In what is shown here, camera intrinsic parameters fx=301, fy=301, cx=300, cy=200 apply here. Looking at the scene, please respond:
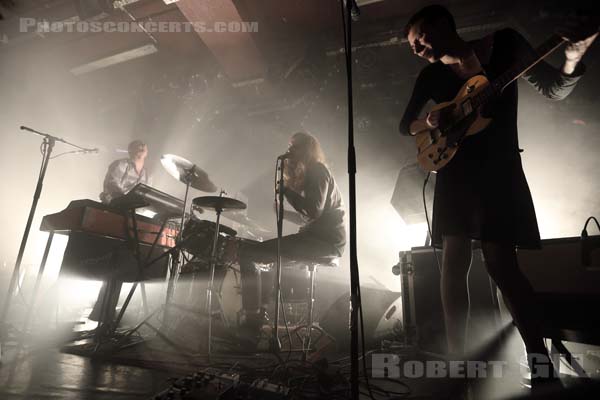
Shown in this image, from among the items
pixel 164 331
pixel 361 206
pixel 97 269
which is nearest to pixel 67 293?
pixel 97 269

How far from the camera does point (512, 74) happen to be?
4.83ft

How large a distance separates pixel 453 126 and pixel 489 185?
38 cm

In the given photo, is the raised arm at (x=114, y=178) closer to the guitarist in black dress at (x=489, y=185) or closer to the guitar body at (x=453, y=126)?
the guitar body at (x=453, y=126)

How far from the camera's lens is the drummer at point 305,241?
3.02 meters

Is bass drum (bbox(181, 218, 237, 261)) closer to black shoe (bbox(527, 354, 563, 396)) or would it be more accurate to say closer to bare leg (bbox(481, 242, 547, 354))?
bare leg (bbox(481, 242, 547, 354))

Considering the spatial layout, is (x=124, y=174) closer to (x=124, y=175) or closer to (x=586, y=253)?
(x=124, y=175)

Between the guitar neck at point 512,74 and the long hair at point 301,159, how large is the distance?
6.72 feet

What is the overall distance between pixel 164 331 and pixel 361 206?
4418mm

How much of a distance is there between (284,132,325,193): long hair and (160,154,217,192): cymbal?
3.35 feet

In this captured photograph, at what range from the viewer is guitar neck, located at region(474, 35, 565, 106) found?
1.36 metres

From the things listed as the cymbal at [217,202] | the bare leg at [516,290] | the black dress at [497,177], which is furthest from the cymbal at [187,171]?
the bare leg at [516,290]

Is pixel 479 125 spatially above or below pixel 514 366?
above

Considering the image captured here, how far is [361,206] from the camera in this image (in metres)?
6.31

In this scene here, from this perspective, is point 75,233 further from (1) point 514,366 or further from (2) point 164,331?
(1) point 514,366
